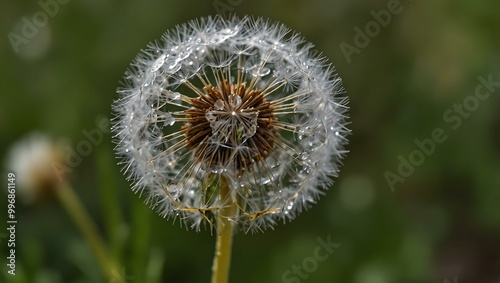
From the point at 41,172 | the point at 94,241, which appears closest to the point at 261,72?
the point at 94,241

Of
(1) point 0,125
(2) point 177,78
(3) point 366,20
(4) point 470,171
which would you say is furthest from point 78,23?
(2) point 177,78

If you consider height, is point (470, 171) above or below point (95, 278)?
above

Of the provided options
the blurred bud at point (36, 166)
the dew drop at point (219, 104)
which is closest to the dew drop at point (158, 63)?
the dew drop at point (219, 104)

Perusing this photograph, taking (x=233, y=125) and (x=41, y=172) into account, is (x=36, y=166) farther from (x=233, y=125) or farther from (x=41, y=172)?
(x=233, y=125)

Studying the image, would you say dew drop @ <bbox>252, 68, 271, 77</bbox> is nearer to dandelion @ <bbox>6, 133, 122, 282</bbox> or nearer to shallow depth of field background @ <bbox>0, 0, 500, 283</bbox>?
dandelion @ <bbox>6, 133, 122, 282</bbox>

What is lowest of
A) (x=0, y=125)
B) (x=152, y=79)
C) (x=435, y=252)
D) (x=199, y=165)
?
(x=199, y=165)

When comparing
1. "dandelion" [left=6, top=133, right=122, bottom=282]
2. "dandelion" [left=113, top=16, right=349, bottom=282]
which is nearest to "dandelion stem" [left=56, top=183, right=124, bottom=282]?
"dandelion" [left=6, top=133, right=122, bottom=282]

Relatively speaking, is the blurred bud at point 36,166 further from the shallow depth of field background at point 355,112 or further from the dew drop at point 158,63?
the dew drop at point 158,63

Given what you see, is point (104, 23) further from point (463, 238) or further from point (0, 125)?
point (463, 238)
